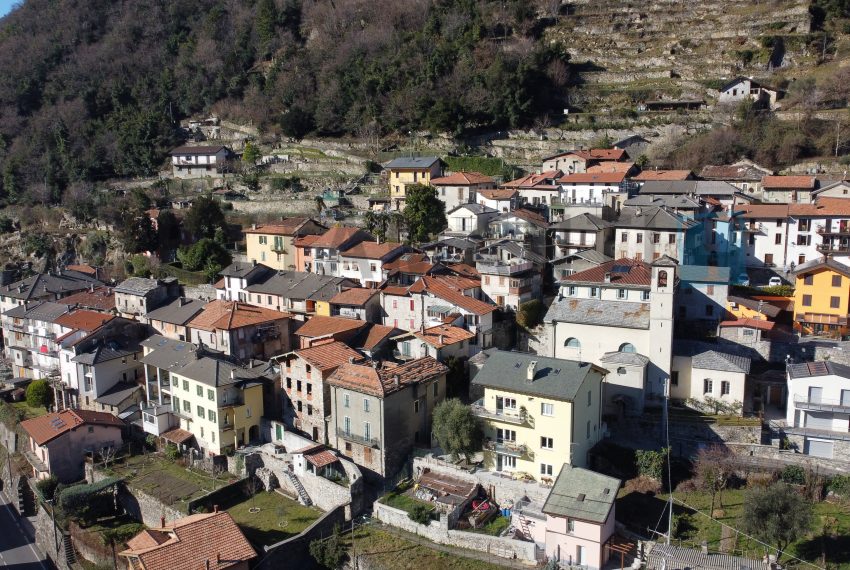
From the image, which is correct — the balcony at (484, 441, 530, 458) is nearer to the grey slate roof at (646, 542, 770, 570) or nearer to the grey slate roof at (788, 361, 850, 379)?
the grey slate roof at (646, 542, 770, 570)

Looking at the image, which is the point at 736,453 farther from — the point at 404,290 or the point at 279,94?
the point at 279,94

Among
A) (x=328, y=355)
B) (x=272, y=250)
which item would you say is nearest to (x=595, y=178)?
(x=272, y=250)

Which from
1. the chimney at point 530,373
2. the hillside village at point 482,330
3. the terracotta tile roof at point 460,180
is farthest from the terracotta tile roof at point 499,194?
the chimney at point 530,373

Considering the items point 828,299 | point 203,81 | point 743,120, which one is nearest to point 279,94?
point 203,81

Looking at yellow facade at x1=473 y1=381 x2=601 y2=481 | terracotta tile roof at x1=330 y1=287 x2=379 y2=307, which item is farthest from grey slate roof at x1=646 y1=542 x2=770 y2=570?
terracotta tile roof at x1=330 y1=287 x2=379 y2=307

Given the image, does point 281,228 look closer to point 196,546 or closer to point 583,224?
point 583,224

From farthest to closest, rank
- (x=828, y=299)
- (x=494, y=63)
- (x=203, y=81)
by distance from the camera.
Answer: (x=203, y=81), (x=494, y=63), (x=828, y=299)
